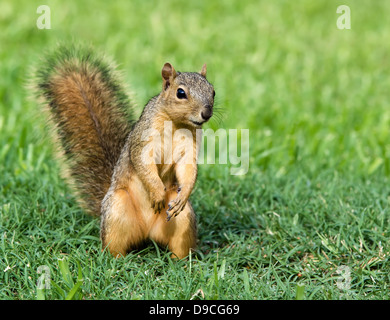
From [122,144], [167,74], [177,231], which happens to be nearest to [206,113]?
[167,74]

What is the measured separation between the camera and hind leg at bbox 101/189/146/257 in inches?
104

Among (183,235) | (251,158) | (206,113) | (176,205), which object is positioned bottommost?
(183,235)

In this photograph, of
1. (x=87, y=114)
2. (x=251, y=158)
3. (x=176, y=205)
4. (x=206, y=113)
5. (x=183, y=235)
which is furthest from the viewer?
(x=251, y=158)

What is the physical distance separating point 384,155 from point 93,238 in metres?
2.30

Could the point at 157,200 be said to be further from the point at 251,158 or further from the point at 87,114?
the point at 251,158

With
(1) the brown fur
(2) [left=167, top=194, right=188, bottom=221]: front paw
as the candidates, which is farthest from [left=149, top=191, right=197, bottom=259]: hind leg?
(2) [left=167, top=194, right=188, bottom=221]: front paw

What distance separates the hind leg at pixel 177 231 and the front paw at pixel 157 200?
92mm

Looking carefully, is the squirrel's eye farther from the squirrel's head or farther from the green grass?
the green grass

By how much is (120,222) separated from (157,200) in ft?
0.58

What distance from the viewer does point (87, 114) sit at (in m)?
3.13

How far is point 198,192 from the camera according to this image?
3535mm

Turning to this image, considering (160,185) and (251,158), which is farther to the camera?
(251,158)

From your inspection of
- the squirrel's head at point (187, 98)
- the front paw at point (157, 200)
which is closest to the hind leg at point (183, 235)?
the front paw at point (157, 200)
